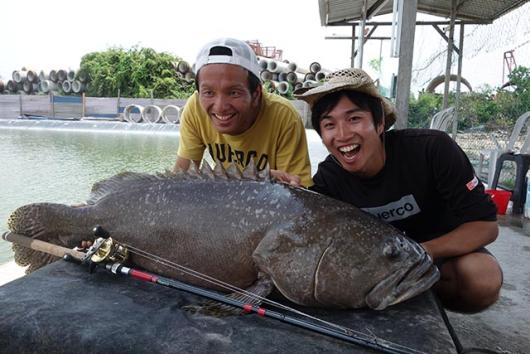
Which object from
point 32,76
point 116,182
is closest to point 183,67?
point 32,76

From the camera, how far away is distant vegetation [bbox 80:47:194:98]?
31828mm

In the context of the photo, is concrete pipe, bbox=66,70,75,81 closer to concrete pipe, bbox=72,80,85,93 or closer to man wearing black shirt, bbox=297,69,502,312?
concrete pipe, bbox=72,80,85,93

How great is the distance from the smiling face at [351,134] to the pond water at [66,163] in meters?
3.94

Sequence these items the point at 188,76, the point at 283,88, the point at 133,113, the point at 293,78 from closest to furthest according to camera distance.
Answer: the point at 133,113, the point at 283,88, the point at 293,78, the point at 188,76

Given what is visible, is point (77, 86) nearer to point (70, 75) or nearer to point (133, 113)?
point (70, 75)

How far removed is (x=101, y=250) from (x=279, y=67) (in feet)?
100

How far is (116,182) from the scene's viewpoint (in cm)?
237

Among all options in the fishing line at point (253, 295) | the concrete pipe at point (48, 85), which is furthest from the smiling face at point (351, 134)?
the concrete pipe at point (48, 85)

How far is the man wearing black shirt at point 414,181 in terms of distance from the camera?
2.14 m

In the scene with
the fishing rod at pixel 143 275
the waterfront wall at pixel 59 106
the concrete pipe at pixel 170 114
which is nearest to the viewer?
the fishing rod at pixel 143 275

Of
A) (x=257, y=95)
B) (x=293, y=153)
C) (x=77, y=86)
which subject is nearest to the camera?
(x=257, y=95)

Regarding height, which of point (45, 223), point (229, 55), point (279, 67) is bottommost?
point (45, 223)

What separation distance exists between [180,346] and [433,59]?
1240 cm

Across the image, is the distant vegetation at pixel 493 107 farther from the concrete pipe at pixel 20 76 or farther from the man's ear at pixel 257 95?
the concrete pipe at pixel 20 76
